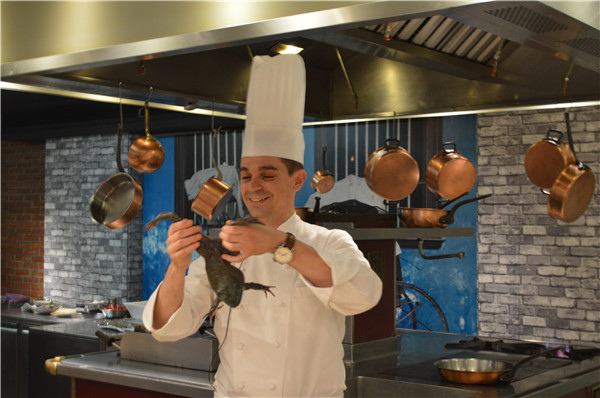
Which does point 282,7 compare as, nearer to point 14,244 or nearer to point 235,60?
point 235,60

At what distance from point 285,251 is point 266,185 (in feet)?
1.02

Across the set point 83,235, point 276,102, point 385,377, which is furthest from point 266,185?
point 83,235

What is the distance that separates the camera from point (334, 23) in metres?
2.77

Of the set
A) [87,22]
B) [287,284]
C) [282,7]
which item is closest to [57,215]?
[87,22]

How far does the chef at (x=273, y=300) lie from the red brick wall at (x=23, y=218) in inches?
A: 297

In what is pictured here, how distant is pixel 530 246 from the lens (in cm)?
552

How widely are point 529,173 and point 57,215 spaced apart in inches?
229

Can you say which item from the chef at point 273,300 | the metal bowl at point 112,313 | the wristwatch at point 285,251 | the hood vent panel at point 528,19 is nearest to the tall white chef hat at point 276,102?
the chef at point 273,300

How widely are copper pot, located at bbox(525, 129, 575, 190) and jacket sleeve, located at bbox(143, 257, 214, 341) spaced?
9.54 feet

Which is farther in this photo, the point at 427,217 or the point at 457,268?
the point at 457,268

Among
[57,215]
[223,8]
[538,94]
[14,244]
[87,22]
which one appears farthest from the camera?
[14,244]

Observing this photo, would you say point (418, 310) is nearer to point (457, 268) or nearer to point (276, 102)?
point (457, 268)

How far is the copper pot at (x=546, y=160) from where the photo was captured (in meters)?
4.42

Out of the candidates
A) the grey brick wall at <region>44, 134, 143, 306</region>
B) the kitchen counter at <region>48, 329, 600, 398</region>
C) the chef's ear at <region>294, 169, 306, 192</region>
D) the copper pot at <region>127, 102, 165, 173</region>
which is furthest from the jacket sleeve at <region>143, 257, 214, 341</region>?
the grey brick wall at <region>44, 134, 143, 306</region>
